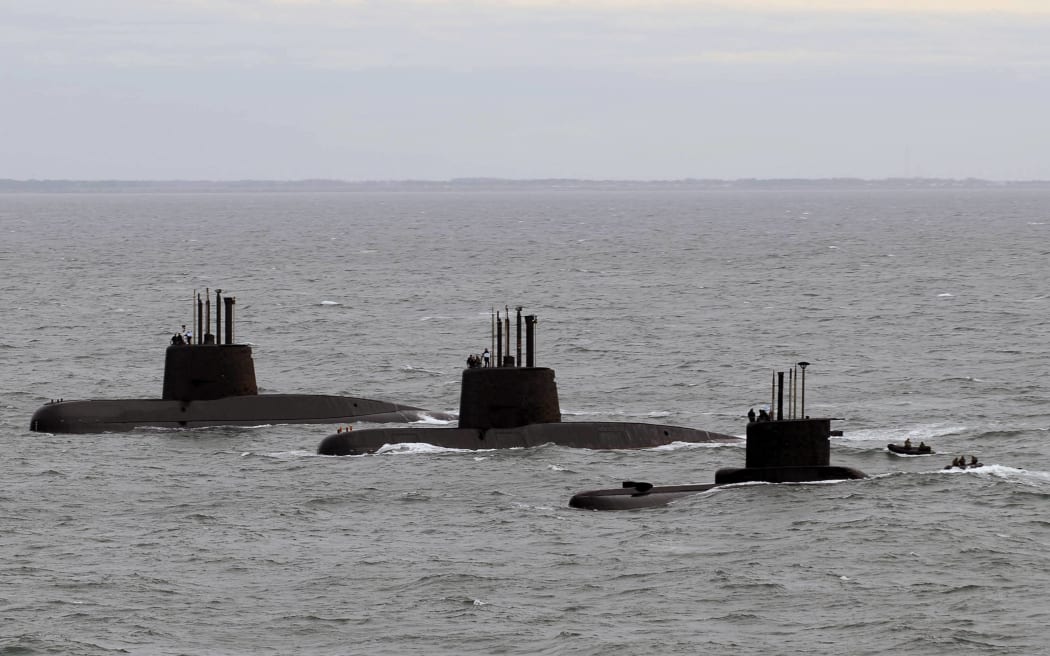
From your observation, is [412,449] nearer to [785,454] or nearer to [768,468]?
[768,468]

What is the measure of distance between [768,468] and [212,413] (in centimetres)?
2127

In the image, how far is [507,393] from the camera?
5369cm

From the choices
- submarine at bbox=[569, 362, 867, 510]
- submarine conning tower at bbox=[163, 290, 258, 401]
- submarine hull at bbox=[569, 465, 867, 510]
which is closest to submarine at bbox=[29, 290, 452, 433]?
submarine conning tower at bbox=[163, 290, 258, 401]

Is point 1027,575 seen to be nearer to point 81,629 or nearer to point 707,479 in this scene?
point 707,479

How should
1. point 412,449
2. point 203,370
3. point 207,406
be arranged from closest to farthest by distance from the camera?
1. point 412,449
2. point 207,406
3. point 203,370

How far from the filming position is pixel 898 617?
36031mm

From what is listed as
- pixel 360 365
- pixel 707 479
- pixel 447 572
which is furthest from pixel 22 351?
pixel 447 572

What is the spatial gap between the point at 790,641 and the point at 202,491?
1975cm

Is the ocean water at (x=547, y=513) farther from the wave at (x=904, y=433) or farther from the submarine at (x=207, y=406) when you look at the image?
the submarine at (x=207, y=406)

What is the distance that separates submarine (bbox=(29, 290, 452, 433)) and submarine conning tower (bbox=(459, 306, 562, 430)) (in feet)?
25.1

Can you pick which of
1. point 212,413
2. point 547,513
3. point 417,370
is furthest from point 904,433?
point 417,370

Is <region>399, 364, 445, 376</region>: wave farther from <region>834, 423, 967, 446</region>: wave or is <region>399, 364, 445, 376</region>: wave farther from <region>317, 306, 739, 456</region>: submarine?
<region>834, 423, 967, 446</region>: wave

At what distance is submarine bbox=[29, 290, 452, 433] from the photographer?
195 feet

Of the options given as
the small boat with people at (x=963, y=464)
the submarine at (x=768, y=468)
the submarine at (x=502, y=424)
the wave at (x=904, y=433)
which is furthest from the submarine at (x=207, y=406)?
the small boat with people at (x=963, y=464)
